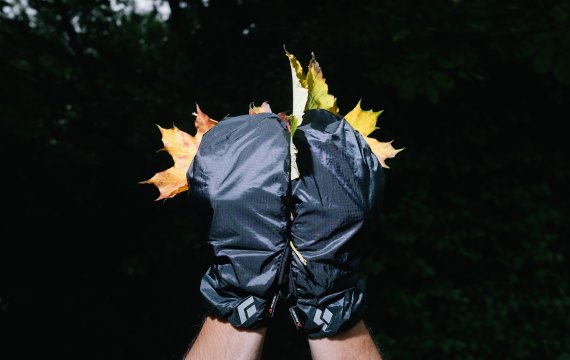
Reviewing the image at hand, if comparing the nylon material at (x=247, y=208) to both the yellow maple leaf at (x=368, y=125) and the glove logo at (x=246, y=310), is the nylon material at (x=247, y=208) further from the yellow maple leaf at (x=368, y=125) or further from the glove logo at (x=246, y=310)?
the yellow maple leaf at (x=368, y=125)

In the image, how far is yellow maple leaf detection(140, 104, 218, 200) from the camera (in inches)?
40.0

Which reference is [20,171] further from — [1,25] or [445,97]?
[445,97]

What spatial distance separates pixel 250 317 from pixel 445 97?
114 inches

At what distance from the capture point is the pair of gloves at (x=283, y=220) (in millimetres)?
825

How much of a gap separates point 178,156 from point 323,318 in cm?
49

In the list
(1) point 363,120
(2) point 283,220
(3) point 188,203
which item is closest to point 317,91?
(1) point 363,120

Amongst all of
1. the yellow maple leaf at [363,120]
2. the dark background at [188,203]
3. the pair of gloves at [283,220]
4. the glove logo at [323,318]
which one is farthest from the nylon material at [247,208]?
the dark background at [188,203]

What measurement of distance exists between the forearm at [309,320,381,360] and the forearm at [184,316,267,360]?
11cm

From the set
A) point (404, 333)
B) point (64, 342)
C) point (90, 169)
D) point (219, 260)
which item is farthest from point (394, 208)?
point (219, 260)

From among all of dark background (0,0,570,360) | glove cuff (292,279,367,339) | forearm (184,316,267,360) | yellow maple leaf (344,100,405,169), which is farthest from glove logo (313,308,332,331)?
dark background (0,0,570,360)

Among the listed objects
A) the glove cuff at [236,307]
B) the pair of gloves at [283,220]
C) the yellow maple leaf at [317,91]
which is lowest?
the glove cuff at [236,307]

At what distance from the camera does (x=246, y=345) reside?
2.77ft

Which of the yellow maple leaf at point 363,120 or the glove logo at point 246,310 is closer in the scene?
the glove logo at point 246,310

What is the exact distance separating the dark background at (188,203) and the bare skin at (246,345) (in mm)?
1691
